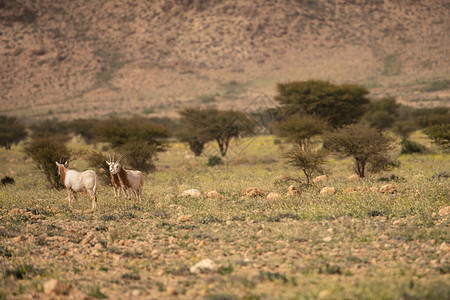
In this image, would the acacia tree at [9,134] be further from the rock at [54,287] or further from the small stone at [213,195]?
the rock at [54,287]

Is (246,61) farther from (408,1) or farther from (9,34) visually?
(9,34)

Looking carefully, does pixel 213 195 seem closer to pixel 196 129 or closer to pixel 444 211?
pixel 444 211

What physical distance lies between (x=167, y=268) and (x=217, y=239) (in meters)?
1.78

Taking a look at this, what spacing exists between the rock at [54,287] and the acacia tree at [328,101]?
29.3 metres

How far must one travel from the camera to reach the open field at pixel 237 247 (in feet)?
19.4

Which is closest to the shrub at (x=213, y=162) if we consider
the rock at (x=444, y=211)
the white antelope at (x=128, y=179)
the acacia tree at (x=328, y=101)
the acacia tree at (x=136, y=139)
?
the acacia tree at (x=136, y=139)

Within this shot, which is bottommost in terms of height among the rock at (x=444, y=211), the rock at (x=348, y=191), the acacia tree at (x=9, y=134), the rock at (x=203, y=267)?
the acacia tree at (x=9, y=134)

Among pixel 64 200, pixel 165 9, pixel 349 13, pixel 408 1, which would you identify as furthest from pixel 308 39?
pixel 64 200

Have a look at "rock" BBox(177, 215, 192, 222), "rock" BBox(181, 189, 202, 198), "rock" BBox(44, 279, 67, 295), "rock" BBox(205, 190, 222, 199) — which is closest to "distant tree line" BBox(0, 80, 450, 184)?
"rock" BBox(181, 189, 202, 198)

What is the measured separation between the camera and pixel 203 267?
663 centimetres

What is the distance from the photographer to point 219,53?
97.7m

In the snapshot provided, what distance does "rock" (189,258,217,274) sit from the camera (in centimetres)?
661

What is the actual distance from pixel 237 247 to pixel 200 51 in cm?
9353

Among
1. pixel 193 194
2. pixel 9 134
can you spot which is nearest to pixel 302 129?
pixel 193 194
